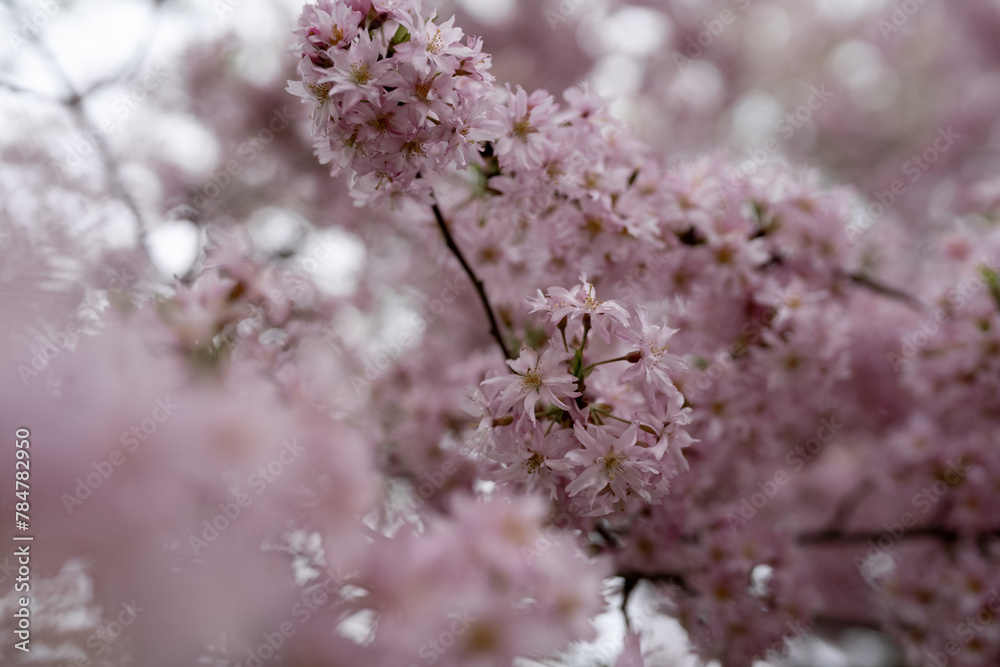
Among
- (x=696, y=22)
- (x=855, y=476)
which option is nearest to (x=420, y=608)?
(x=855, y=476)

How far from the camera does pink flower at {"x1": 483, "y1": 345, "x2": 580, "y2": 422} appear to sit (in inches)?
31.9

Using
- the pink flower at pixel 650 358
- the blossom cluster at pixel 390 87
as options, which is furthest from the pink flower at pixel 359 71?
the pink flower at pixel 650 358

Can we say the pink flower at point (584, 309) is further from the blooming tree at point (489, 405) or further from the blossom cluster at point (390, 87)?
the blossom cluster at point (390, 87)

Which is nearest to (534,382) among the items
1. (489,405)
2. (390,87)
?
(489,405)

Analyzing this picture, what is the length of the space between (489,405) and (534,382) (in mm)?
72

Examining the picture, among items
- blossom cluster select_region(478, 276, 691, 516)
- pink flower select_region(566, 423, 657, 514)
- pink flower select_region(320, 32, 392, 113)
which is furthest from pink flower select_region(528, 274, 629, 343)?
pink flower select_region(320, 32, 392, 113)

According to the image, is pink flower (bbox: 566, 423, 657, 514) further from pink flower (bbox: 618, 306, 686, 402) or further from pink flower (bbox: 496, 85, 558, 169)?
pink flower (bbox: 496, 85, 558, 169)

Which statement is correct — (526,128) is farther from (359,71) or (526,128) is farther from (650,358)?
(650,358)

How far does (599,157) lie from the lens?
114cm

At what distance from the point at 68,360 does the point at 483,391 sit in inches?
19.5

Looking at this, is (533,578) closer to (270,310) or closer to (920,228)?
(270,310)

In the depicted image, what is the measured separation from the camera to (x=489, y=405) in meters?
0.84

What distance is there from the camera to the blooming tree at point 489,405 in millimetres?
623

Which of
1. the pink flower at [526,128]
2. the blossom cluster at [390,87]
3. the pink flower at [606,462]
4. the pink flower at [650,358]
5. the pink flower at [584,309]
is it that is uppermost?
the blossom cluster at [390,87]
